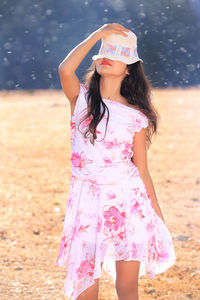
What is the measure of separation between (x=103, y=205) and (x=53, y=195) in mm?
3263

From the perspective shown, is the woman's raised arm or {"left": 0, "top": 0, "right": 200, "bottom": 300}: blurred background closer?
the woman's raised arm

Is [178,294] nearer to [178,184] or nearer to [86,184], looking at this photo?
[86,184]

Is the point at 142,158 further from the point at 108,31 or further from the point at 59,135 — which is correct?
the point at 59,135

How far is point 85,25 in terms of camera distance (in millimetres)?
12633

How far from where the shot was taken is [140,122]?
227 centimetres

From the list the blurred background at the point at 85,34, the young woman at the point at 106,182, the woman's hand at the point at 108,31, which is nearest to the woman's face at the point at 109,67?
the young woman at the point at 106,182

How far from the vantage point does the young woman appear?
2182 mm

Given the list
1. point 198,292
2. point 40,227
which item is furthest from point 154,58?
point 198,292

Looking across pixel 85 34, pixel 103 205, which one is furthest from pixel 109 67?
pixel 85 34

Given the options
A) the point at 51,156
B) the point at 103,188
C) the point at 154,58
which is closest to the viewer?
the point at 103,188

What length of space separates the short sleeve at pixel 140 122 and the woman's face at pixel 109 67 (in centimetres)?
20

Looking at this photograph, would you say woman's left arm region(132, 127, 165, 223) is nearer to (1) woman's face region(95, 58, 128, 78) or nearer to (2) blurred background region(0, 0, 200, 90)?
(1) woman's face region(95, 58, 128, 78)

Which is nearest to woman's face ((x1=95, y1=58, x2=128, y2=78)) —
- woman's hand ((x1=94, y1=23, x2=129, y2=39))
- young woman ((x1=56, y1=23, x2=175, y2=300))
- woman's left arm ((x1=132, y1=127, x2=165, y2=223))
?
young woman ((x1=56, y1=23, x2=175, y2=300))

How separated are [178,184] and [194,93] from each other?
6.18 m
